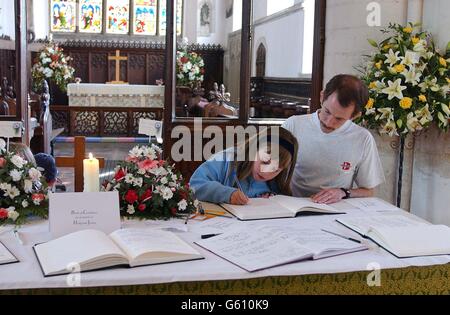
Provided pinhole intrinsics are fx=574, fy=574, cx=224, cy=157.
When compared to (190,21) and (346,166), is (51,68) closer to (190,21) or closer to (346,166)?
(190,21)

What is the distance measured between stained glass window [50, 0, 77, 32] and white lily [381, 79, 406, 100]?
407 inches

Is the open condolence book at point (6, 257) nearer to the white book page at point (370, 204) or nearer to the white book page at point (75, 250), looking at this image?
the white book page at point (75, 250)

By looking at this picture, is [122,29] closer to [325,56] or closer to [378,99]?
[325,56]

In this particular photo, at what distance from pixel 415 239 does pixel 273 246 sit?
0.52 meters

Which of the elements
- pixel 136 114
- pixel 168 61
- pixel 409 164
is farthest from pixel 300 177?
pixel 136 114

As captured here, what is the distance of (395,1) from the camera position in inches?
173

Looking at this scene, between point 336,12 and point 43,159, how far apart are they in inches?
111

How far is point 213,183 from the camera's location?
97.7 inches

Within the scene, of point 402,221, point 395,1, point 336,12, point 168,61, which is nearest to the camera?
point 402,221

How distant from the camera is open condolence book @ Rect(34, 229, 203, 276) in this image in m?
1.61

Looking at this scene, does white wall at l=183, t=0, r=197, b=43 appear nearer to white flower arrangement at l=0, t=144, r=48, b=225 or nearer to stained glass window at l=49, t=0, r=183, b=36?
stained glass window at l=49, t=0, r=183, b=36

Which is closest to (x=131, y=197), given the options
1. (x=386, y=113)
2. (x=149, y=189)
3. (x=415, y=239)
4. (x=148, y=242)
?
(x=149, y=189)

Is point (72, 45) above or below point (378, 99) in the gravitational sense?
above

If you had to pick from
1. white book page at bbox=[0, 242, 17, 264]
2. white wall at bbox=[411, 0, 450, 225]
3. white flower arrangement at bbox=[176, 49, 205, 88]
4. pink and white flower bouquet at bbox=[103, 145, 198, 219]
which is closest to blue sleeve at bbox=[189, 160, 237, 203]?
pink and white flower bouquet at bbox=[103, 145, 198, 219]
